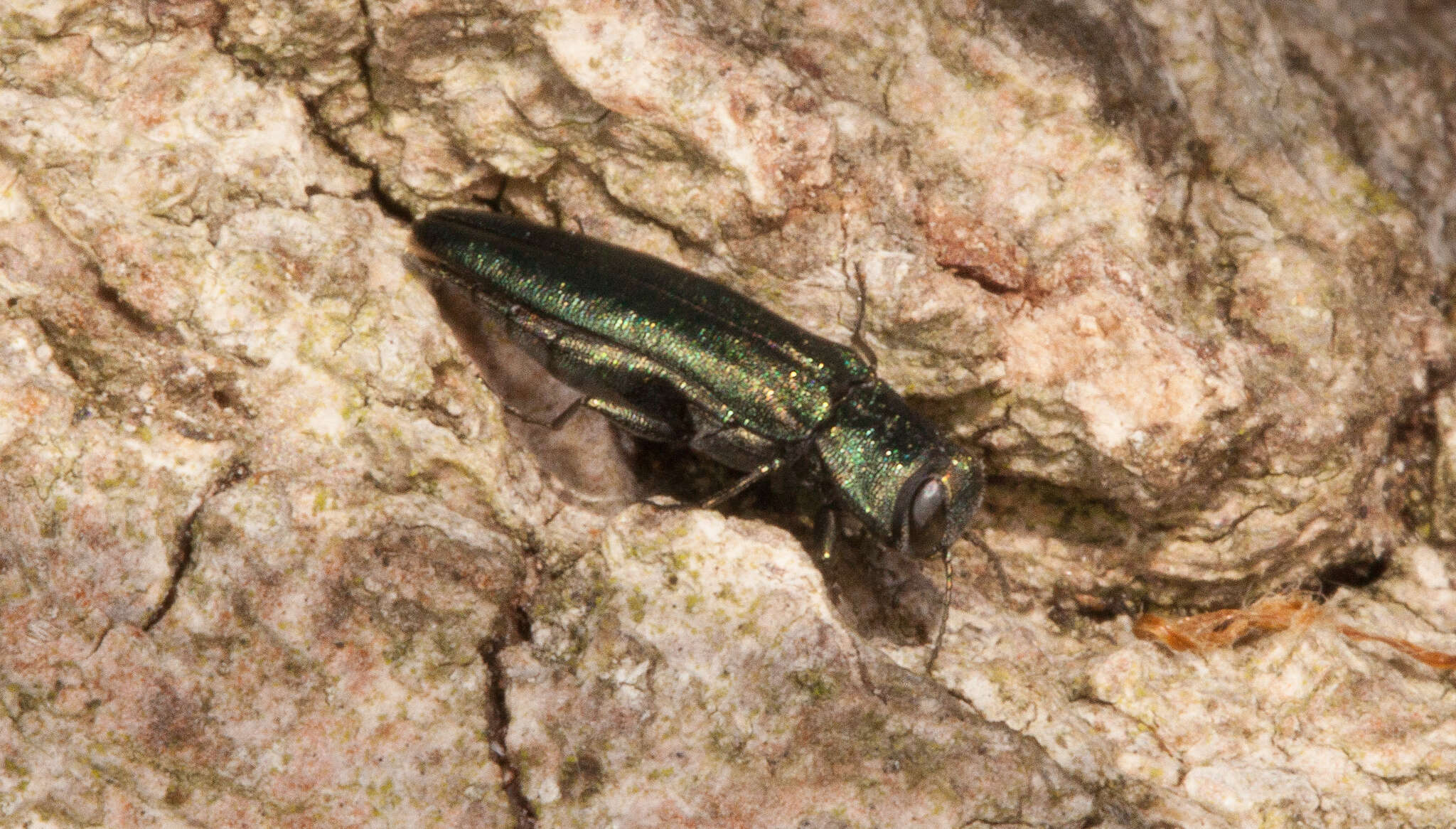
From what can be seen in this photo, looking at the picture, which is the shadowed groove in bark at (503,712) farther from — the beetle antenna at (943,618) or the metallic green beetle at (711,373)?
the beetle antenna at (943,618)

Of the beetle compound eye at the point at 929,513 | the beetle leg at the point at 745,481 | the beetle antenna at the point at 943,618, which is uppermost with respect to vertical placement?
the beetle compound eye at the point at 929,513

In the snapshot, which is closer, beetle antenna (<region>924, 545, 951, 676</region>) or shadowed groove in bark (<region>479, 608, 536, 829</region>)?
shadowed groove in bark (<region>479, 608, 536, 829</region>)

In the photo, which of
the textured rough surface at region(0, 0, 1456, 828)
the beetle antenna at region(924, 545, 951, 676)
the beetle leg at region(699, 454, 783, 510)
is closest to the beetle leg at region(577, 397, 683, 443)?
the textured rough surface at region(0, 0, 1456, 828)

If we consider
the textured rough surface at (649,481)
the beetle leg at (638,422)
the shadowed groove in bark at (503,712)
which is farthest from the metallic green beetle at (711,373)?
the shadowed groove in bark at (503,712)

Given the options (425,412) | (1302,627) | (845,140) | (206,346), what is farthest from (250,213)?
(1302,627)

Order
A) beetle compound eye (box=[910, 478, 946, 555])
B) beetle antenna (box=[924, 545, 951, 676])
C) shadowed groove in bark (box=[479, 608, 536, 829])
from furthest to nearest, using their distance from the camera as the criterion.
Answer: beetle compound eye (box=[910, 478, 946, 555])
beetle antenna (box=[924, 545, 951, 676])
shadowed groove in bark (box=[479, 608, 536, 829])

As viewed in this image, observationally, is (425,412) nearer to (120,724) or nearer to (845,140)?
(120,724)

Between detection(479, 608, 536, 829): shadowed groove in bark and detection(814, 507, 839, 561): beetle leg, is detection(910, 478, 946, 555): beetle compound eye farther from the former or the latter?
detection(479, 608, 536, 829): shadowed groove in bark

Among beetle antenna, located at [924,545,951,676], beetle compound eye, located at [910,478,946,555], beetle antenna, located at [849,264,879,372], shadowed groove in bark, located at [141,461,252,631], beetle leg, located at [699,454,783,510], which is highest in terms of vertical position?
beetle antenna, located at [849,264,879,372]
